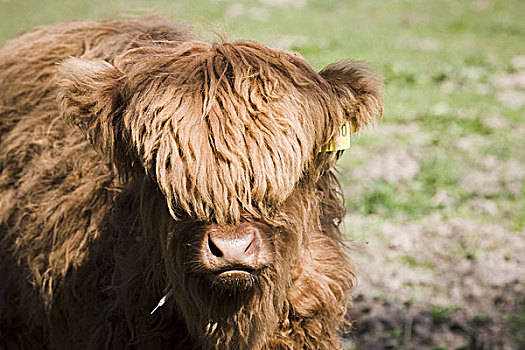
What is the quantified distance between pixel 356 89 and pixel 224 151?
64 centimetres

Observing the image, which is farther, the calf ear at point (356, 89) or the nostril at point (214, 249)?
the calf ear at point (356, 89)

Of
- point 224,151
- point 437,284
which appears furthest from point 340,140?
point 437,284

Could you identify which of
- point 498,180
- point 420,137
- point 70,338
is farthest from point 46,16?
point 70,338

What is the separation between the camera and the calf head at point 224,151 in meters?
2.43

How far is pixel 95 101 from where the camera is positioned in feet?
8.66

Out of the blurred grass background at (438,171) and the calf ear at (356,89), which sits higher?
the calf ear at (356,89)

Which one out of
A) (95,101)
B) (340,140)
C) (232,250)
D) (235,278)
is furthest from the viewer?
(340,140)

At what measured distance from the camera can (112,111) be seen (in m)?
2.70

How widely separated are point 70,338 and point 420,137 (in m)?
5.14

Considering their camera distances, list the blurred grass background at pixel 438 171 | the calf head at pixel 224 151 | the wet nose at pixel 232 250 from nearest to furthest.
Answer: the wet nose at pixel 232 250, the calf head at pixel 224 151, the blurred grass background at pixel 438 171

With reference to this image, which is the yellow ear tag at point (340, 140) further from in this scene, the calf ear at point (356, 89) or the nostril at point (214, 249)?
the nostril at point (214, 249)

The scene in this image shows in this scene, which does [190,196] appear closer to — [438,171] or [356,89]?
[356,89]

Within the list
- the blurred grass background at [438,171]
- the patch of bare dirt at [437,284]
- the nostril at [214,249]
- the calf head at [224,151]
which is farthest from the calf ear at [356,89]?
the patch of bare dirt at [437,284]

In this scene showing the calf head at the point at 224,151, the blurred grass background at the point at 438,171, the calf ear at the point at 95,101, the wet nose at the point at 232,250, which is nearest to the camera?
the wet nose at the point at 232,250
